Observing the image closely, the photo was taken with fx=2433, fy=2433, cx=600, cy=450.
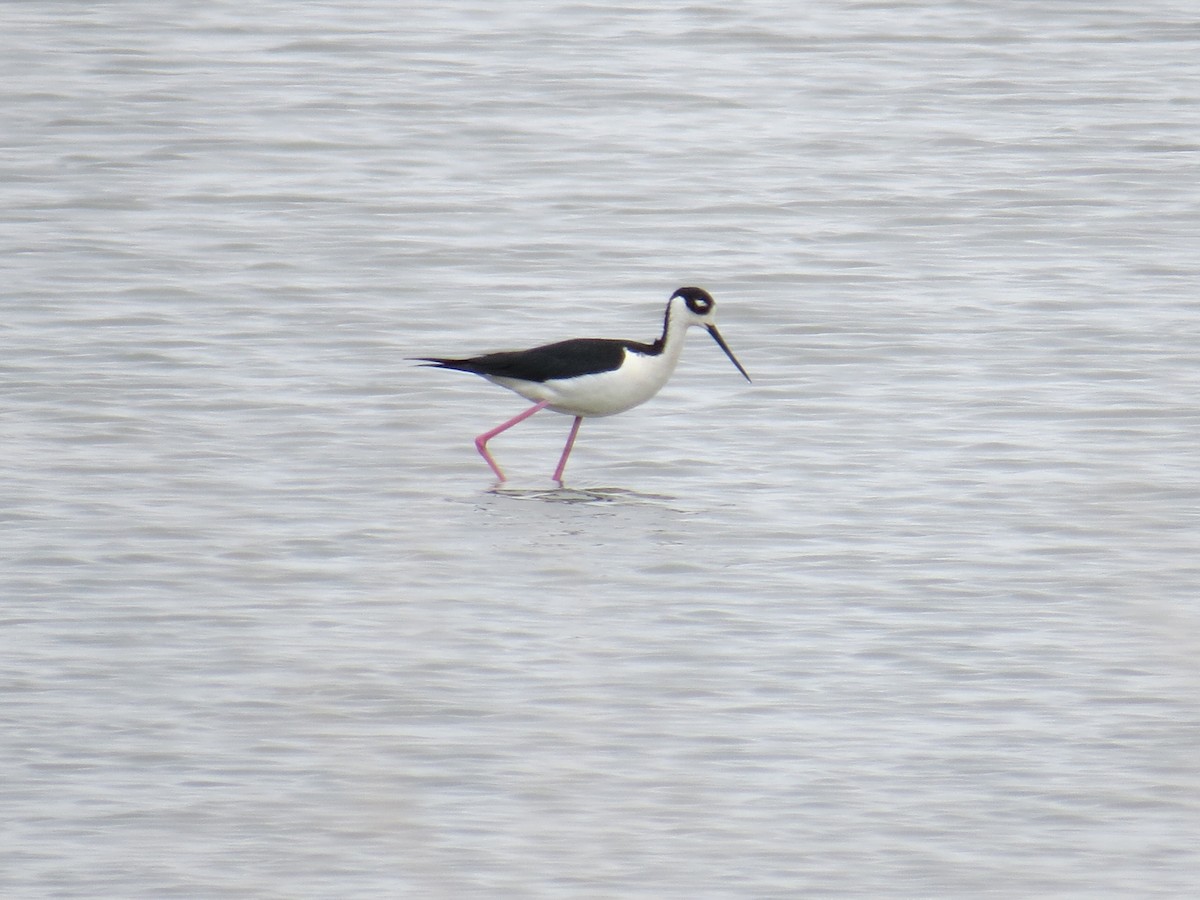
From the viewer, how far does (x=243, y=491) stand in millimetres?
9562

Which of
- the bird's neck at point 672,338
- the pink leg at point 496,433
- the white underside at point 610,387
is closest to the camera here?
the pink leg at point 496,433

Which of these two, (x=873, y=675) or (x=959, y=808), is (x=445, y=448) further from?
(x=959, y=808)

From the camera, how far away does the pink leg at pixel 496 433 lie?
10.2 metres

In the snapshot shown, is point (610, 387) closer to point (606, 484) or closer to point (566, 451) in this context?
point (566, 451)

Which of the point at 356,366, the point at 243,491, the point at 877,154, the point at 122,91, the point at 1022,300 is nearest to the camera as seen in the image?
the point at 243,491

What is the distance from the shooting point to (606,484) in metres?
10.1

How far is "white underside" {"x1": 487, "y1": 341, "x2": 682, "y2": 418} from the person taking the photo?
408 inches

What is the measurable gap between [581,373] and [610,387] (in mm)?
140

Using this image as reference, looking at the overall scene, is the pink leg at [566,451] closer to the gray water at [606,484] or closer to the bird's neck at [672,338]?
the gray water at [606,484]

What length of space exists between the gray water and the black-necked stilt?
0.77 feet

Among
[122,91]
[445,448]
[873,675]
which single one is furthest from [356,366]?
[122,91]

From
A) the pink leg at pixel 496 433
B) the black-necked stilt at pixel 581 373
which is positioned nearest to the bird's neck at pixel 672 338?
the black-necked stilt at pixel 581 373

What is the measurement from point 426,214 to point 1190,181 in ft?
16.1

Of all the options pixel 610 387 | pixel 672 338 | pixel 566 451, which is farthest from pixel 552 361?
pixel 672 338
